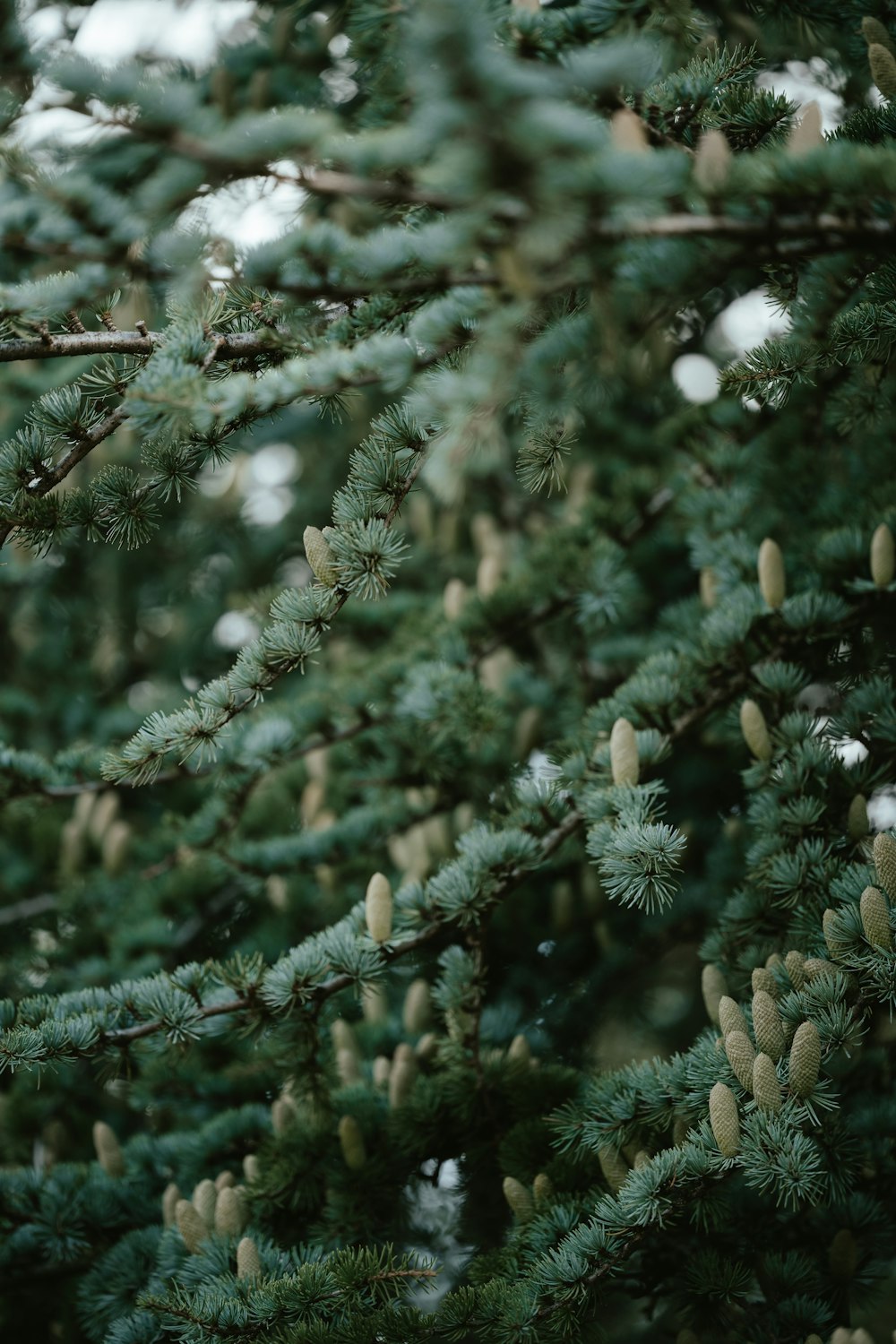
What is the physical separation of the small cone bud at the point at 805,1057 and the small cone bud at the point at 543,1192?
386mm

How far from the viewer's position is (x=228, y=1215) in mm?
1438

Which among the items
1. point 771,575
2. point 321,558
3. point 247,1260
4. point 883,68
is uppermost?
point 883,68

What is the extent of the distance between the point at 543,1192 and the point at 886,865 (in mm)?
610

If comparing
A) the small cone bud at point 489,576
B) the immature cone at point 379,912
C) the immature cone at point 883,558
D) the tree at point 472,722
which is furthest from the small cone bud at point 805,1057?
the small cone bud at point 489,576

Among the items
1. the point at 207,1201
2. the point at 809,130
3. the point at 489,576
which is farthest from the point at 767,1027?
the point at 489,576

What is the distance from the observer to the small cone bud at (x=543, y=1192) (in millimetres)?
1329

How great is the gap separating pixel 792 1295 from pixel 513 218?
134cm

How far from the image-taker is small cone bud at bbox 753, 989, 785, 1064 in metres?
1.17

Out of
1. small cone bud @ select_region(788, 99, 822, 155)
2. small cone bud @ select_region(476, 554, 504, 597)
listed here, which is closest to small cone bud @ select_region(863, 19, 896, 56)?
small cone bud @ select_region(788, 99, 822, 155)

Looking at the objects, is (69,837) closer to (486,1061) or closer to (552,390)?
(486,1061)

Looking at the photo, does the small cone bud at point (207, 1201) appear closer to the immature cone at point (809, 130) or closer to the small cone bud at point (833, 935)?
the small cone bud at point (833, 935)

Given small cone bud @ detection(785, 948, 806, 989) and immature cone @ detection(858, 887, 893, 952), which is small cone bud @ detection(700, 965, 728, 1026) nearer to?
small cone bud @ detection(785, 948, 806, 989)

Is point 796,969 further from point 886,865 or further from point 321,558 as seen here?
point 321,558

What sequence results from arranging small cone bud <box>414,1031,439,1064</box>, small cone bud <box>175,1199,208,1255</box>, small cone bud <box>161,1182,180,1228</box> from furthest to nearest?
1. small cone bud <box>414,1031,439,1064</box>
2. small cone bud <box>161,1182,180,1228</box>
3. small cone bud <box>175,1199,208,1255</box>
